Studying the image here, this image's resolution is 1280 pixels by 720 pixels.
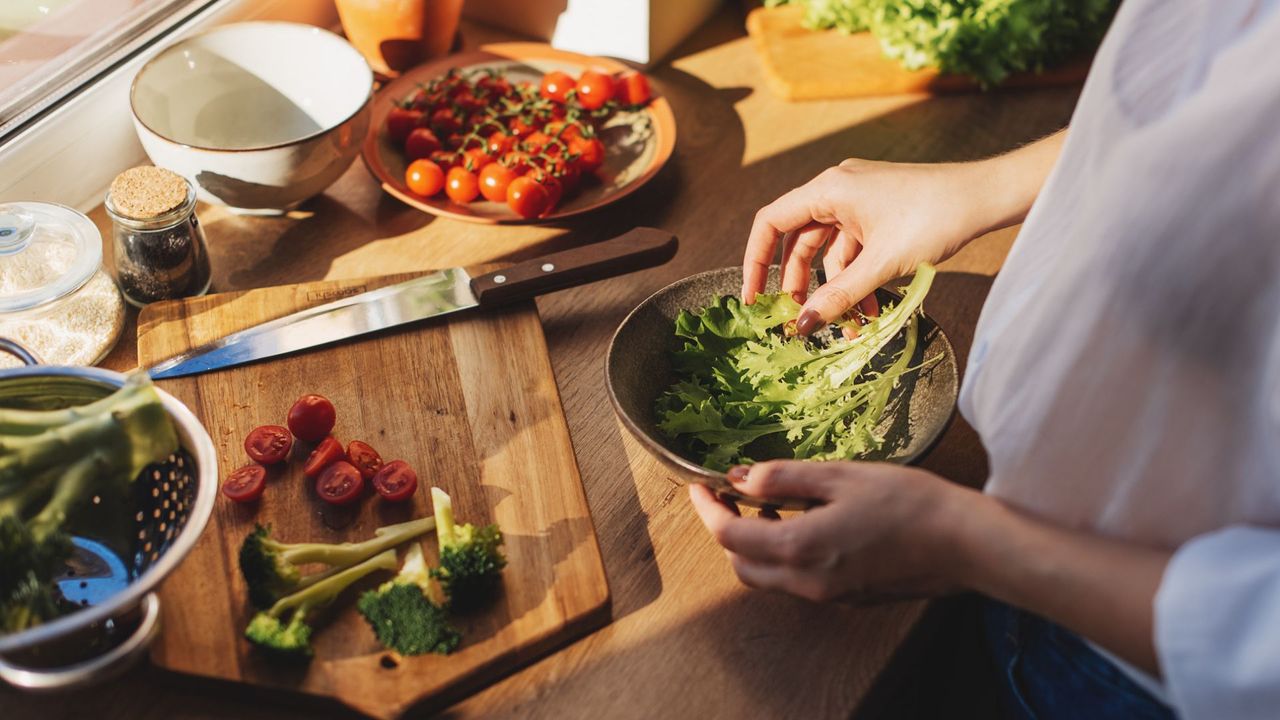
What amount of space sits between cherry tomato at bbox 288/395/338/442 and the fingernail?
54cm

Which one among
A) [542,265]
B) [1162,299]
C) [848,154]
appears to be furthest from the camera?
[848,154]

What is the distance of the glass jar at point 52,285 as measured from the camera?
3.68 feet

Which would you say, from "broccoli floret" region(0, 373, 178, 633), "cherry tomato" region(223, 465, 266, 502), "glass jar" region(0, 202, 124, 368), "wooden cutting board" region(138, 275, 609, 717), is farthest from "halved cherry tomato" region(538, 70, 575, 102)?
"broccoli floret" region(0, 373, 178, 633)

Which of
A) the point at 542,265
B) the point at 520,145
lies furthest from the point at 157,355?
the point at 520,145

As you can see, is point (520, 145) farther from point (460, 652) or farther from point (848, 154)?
point (460, 652)

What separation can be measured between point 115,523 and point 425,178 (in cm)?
73

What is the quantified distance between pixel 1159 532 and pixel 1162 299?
211mm

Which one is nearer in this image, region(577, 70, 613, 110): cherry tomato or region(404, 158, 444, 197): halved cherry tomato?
region(404, 158, 444, 197): halved cherry tomato

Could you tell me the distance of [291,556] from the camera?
39.8 inches

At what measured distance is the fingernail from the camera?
1.21 metres

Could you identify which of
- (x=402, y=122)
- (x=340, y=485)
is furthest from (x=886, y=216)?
(x=402, y=122)

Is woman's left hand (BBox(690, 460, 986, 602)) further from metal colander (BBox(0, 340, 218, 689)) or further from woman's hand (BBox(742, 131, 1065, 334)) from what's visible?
metal colander (BBox(0, 340, 218, 689))

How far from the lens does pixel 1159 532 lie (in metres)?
0.86

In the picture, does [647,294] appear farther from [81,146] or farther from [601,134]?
[81,146]
